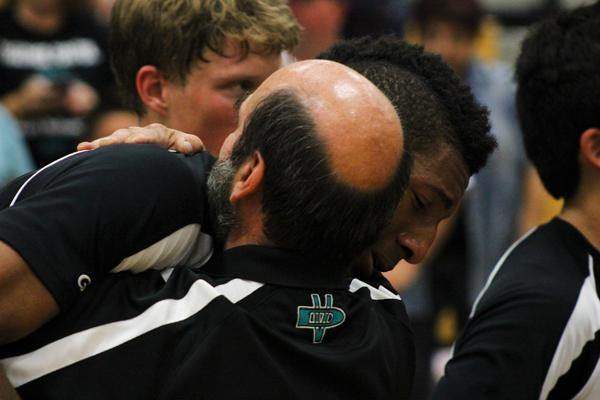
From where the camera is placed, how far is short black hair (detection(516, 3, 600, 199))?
2598 millimetres

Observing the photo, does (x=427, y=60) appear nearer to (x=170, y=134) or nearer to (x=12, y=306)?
(x=170, y=134)

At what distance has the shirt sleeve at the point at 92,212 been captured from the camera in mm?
1686

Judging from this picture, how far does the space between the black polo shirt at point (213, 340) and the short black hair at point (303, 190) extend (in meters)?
0.05

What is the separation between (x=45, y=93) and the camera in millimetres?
5277

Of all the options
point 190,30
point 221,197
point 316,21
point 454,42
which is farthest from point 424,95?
point 454,42

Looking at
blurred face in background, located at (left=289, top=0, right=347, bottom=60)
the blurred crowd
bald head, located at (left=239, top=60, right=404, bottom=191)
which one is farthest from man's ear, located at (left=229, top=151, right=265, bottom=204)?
the blurred crowd

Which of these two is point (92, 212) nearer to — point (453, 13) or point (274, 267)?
point (274, 267)

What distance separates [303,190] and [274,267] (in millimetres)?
146

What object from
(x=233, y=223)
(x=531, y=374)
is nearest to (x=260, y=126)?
(x=233, y=223)

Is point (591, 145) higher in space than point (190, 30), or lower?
lower

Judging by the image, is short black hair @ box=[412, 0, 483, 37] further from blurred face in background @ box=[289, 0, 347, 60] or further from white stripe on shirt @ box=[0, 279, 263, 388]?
white stripe on shirt @ box=[0, 279, 263, 388]

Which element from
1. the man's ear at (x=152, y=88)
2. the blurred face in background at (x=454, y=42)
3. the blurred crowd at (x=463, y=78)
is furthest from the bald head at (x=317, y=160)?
the blurred face in background at (x=454, y=42)

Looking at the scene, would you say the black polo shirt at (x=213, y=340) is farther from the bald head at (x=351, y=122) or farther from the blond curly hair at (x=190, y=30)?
the blond curly hair at (x=190, y=30)

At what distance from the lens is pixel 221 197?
1.83 m
